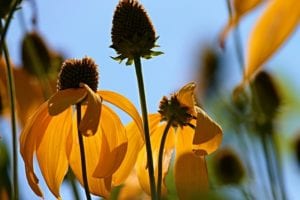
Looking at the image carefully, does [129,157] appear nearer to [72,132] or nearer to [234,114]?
[72,132]

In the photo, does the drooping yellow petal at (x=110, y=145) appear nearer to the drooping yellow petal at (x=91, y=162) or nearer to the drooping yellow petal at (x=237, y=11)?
the drooping yellow petal at (x=91, y=162)

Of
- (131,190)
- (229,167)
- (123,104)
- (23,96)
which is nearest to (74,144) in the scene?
(123,104)

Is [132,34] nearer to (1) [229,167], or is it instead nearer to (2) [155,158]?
(2) [155,158]

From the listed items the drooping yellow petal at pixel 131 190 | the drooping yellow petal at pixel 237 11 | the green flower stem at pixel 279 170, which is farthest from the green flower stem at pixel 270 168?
the drooping yellow petal at pixel 237 11

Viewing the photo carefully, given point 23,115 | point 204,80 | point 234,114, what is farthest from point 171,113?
point 204,80

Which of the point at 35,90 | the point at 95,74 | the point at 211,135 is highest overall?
the point at 35,90

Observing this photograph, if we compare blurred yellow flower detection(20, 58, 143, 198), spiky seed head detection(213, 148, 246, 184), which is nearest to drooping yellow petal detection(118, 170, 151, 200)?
blurred yellow flower detection(20, 58, 143, 198)

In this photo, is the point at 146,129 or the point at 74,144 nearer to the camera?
the point at 146,129
